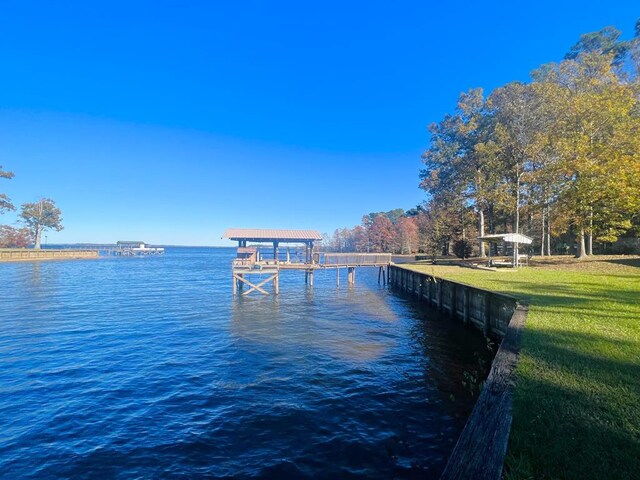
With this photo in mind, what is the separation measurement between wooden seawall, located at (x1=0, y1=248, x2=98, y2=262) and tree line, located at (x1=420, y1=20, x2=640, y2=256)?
80519 millimetres

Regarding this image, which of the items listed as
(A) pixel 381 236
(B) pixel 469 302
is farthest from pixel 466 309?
(A) pixel 381 236

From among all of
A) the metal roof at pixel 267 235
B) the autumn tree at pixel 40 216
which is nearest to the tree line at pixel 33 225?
the autumn tree at pixel 40 216

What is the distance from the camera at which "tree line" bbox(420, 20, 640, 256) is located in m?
21.7

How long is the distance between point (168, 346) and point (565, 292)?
51.8 feet

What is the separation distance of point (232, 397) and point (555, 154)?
103 ft

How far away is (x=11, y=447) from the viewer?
611 cm

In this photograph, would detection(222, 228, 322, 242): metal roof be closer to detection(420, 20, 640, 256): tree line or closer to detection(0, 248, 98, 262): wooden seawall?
detection(420, 20, 640, 256): tree line

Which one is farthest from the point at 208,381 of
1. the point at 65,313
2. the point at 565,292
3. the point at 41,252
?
the point at 41,252

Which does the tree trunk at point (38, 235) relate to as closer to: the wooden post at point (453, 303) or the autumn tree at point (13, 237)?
the autumn tree at point (13, 237)

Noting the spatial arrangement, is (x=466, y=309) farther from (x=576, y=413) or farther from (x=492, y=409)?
(x=492, y=409)

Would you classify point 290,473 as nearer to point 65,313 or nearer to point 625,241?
point 65,313

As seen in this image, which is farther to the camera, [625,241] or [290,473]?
[625,241]

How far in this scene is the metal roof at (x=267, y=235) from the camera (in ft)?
117

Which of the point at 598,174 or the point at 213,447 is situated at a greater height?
the point at 598,174
